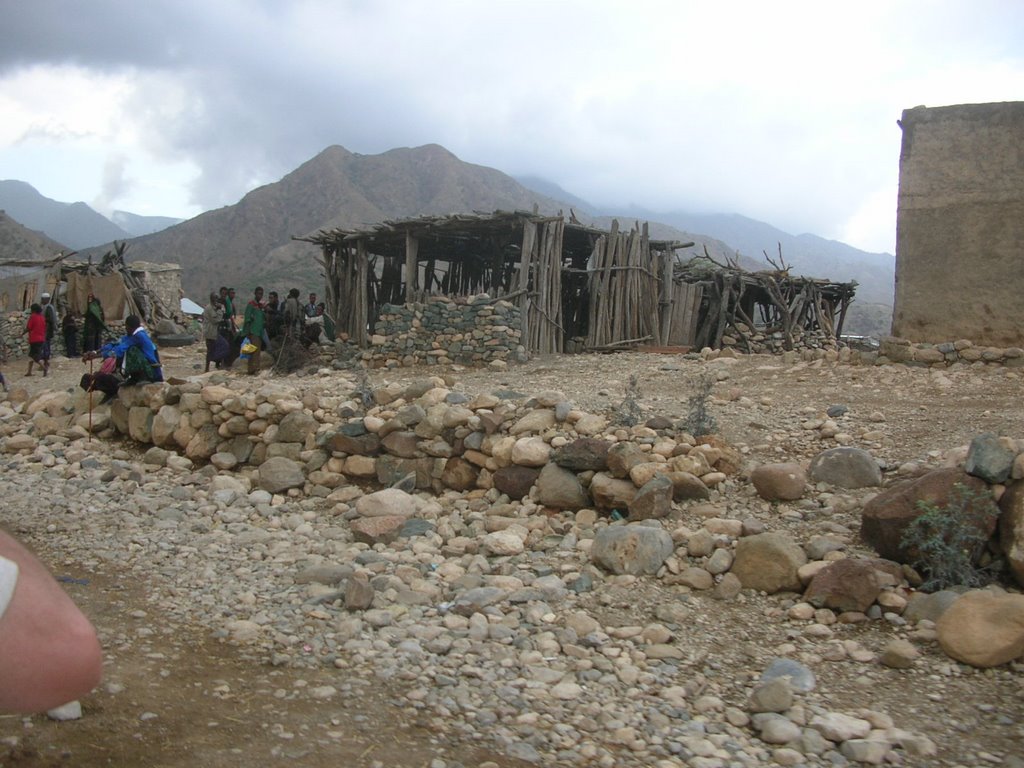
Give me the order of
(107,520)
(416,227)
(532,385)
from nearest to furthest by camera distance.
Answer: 1. (107,520)
2. (532,385)
3. (416,227)

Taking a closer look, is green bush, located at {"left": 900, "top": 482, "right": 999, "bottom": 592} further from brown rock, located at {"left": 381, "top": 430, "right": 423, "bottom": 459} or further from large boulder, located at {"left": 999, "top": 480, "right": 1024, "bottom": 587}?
brown rock, located at {"left": 381, "top": 430, "right": 423, "bottom": 459}

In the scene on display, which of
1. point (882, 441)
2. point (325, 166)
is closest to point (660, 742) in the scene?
point (882, 441)

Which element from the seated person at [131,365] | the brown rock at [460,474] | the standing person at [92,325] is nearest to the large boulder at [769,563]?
the brown rock at [460,474]

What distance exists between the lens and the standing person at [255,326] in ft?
39.3

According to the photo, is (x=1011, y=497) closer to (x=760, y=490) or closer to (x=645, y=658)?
(x=760, y=490)

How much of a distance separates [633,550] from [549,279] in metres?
9.14

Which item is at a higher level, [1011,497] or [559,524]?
[1011,497]

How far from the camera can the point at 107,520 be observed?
219 inches

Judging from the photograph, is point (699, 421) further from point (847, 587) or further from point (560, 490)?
point (847, 587)

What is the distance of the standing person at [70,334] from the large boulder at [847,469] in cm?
1527

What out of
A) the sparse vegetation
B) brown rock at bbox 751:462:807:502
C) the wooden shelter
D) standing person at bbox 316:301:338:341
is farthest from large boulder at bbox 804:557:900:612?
standing person at bbox 316:301:338:341

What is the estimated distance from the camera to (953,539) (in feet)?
12.5

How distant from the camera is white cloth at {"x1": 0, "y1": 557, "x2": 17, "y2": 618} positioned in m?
1.33

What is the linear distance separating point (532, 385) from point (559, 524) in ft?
14.0
